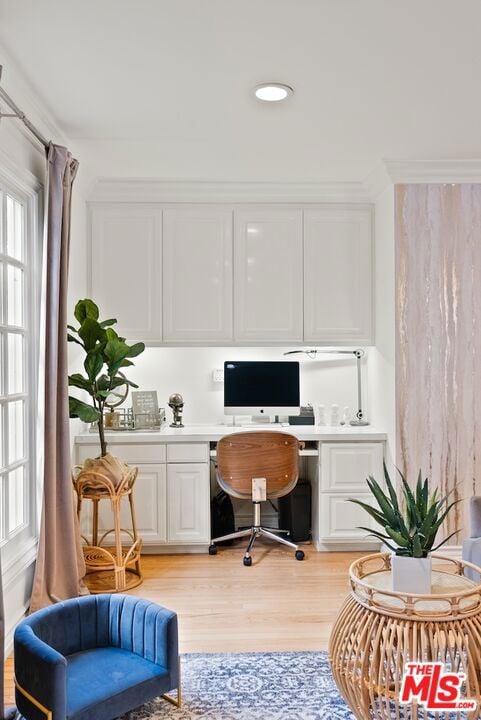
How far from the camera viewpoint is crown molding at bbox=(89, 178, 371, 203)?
13.9 ft

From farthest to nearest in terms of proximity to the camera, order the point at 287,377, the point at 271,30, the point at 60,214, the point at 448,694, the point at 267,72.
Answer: the point at 287,377, the point at 60,214, the point at 267,72, the point at 271,30, the point at 448,694

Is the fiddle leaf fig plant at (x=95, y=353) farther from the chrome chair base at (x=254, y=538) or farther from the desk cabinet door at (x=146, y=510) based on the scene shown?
the chrome chair base at (x=254, y=538)

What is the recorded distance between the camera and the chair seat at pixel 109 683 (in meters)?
2.00

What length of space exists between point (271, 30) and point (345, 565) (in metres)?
3.08

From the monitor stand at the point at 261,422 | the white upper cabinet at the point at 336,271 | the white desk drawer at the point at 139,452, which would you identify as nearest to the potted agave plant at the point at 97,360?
the white desk drawer at the point at 139,452

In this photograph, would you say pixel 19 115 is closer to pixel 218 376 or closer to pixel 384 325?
pixel 218 376

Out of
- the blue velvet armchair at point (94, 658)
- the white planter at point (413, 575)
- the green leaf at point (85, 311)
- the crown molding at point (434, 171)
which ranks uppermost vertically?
the crown molding at point (434, 171)

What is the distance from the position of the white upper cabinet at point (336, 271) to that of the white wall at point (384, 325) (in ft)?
0.32

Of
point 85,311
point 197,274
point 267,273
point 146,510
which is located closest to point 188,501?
point 146,510

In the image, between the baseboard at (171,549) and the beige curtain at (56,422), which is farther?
the baseboard at (171,549)

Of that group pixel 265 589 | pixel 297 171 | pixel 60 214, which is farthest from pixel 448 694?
pixel 297 171

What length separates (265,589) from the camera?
3447mm

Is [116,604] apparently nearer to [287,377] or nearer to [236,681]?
[236,681]
